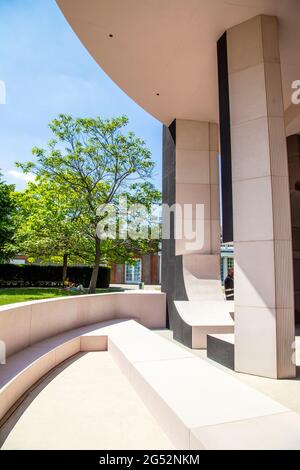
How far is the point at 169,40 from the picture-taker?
6973mm

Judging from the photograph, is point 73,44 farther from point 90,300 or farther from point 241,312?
point 241,312

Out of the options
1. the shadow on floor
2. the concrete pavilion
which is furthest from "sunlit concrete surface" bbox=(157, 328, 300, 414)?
the shadow on floor

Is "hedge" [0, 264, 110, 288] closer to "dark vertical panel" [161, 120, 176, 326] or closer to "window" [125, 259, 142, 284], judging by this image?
"window" [125, 259, 142, 284]

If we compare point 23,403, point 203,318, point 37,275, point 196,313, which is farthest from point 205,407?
point 37,275

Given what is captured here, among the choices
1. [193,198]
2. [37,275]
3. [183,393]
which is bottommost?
[183,393]

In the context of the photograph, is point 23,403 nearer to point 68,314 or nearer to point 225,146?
point 68,314

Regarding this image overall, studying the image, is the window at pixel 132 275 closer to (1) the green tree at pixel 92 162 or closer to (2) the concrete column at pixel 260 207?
(1) the green tree at pixel 92 162

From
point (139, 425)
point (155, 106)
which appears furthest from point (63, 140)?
point (139, 425)

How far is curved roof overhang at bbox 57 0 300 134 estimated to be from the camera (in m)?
5.95

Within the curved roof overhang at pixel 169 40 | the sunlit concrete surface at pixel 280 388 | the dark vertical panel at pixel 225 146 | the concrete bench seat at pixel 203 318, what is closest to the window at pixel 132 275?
the concrete bench seat at pixel 203 318

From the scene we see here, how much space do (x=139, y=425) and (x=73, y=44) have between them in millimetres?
9207

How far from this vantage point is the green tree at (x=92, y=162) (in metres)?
16.2

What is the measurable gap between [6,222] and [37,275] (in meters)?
6.39
